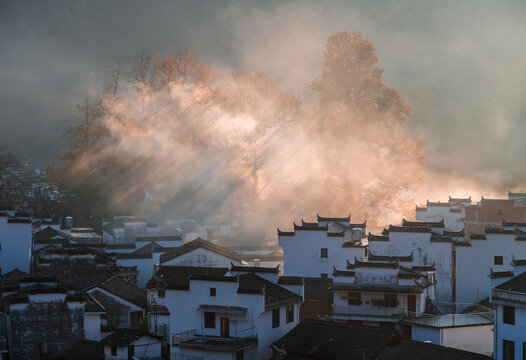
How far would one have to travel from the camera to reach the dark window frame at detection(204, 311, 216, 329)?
20.2m

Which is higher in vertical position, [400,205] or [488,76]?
[488,76]

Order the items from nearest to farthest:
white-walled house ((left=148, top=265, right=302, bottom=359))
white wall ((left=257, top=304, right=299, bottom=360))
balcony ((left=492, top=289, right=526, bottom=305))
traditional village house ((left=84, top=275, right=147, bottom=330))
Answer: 1. balcony ((left=492, top=289, right=526, bottom=305))
2. white-walled house ((left=148, top=265, right=302, bottom=359))
3. white wall ((left=257, top=304, right=299, bottom=360))
4. traditional village house ((left=84, top=275, right=147, bottom=330))

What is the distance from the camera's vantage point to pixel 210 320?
20250 millimetres

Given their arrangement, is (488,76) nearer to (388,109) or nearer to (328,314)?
(388,109)

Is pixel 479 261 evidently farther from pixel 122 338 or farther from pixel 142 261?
pixel 142 261

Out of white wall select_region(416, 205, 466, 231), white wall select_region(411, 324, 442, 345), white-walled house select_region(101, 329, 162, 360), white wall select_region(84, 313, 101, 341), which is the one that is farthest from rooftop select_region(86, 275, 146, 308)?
white wall select_region(416, 205, 466, 231)

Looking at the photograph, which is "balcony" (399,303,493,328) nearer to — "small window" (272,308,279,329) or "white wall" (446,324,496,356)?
"white wall" (446,324,496,356)

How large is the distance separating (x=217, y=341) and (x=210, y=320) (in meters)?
0.82

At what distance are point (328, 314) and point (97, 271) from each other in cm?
931

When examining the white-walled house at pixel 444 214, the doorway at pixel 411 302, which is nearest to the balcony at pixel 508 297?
the doorway at pixel 411 302

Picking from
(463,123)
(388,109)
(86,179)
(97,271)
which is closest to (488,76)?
(463,123)

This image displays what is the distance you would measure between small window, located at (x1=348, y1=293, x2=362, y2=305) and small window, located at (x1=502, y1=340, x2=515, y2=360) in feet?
16.7

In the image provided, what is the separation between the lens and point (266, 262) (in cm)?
3130

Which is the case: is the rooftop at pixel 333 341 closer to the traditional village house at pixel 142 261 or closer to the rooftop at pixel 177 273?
the rooftop at pixel 177 273
